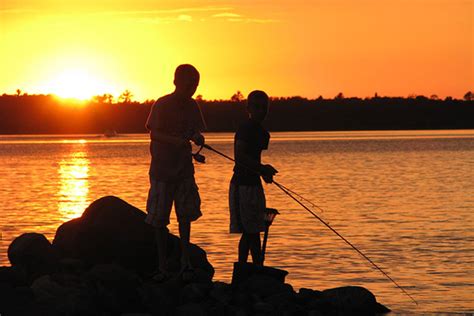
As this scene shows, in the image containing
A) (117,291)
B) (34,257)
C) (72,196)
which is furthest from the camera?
(72,196)

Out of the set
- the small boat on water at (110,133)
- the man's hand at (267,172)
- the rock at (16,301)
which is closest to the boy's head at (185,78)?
the man's hand at (267,172)

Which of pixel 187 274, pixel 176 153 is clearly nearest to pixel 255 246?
pixel 187 274

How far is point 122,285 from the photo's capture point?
384 inches

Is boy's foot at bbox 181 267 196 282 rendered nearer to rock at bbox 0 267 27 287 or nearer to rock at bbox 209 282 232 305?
rock at bbox 209 282 232 305

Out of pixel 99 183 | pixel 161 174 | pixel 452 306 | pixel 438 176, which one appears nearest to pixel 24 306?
pixel 161 174

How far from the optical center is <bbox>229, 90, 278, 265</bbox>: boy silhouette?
1049 cm

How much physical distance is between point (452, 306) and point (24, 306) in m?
4.34

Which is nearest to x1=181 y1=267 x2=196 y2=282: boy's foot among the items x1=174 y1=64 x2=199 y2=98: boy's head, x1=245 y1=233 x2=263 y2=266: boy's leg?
x1=245 y1=233 x2=263 y2=266: boy's leg

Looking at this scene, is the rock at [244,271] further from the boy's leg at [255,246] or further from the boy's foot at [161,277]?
the boy's foot at [161,277]

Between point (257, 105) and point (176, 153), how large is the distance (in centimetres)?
95

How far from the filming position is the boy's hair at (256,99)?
1058 centimetres

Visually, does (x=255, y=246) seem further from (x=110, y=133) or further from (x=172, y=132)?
(x=110, y=133)

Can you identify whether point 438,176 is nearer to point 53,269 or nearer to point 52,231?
point 52,231

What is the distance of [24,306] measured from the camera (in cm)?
919
